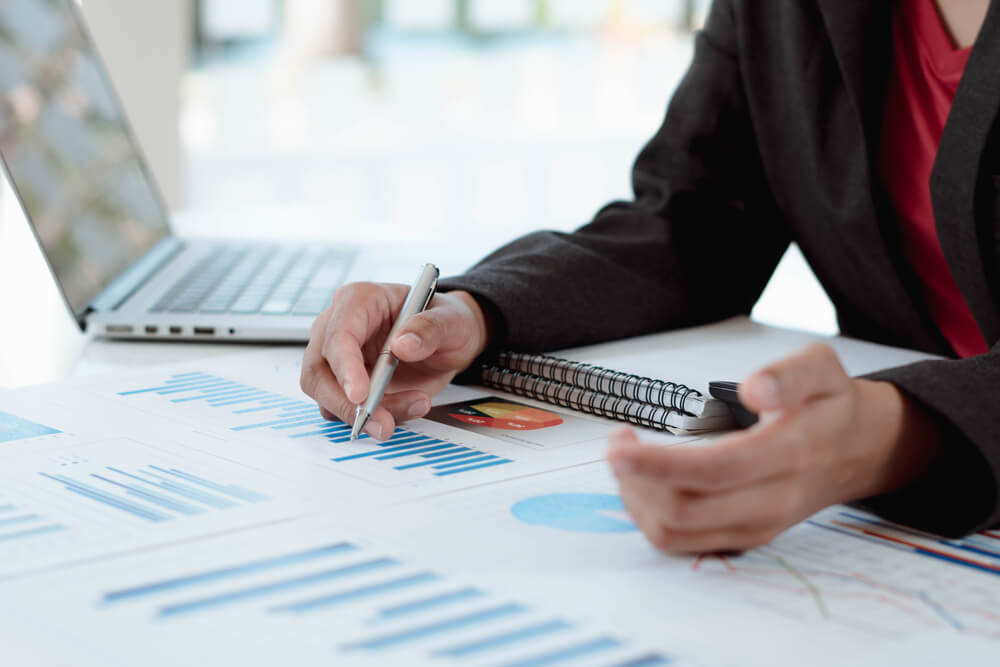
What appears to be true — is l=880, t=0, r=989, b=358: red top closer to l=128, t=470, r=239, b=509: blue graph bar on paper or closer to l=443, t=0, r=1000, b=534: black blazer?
l=443, t=0, r=1000, b=534: black blazer

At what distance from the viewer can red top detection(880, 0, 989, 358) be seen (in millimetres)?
918

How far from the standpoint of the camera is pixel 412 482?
22.9 inches

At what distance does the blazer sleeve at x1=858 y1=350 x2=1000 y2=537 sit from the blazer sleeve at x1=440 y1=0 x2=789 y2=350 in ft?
1.27

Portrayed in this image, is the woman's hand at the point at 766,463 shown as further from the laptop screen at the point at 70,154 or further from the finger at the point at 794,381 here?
the laptop screen at the point at 70,154

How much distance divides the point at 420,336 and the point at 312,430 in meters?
0.09

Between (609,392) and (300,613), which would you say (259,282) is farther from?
(300,613)

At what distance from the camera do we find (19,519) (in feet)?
1.70

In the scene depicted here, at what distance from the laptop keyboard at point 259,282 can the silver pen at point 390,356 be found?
9.5 inches

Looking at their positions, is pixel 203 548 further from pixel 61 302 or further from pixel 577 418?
pixel 61 302

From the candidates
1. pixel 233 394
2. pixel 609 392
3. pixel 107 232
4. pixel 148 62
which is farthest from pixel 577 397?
pixel 148 62

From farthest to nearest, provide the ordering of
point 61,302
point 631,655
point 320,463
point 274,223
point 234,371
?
point 274,223 < point 61,302 < point 234,371 < point 320,463 < point 631,655

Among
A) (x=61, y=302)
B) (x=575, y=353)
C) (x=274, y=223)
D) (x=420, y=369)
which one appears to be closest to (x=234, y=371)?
(x=420, y=369)

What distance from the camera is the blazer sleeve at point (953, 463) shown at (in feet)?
1.71

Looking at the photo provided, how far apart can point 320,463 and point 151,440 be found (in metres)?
0.12
